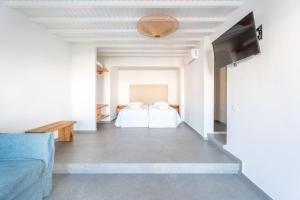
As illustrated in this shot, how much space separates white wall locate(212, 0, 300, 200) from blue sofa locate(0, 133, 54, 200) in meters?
2.64

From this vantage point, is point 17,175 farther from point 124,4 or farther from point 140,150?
point 124,4

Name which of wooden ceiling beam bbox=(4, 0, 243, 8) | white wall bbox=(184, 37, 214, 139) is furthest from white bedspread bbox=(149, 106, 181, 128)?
wooden ceiling beam bbox=(4, 0, 243, 8)

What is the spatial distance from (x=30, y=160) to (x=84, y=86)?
327 centimetres

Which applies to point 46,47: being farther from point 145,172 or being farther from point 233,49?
point 233,49

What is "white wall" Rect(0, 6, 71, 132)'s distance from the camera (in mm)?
2793

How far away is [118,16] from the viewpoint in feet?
10.3

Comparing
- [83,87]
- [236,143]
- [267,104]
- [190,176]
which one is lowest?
[190,176]

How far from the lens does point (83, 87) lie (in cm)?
504

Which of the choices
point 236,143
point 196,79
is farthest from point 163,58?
point 236,143

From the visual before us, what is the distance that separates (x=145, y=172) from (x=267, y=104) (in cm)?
198

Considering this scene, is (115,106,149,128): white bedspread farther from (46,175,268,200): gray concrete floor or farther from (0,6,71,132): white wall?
(46,175,268,200): gray concrete floor

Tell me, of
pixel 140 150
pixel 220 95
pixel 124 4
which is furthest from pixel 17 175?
pixel 220 95

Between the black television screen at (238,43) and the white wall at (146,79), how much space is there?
453 centimetres

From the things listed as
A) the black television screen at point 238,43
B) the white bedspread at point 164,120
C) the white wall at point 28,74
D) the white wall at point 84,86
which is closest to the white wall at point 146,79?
the white bedspread at point 164,120
